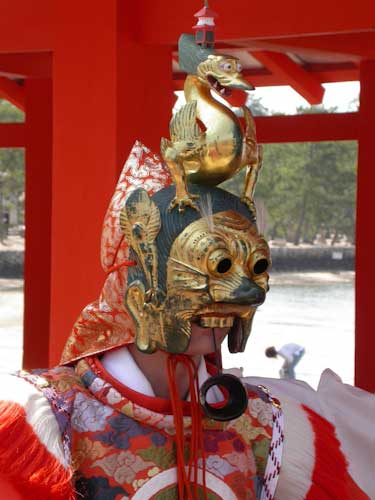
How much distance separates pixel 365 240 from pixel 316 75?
1.44m

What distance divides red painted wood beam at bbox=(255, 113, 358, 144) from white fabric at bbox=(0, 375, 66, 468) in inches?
137

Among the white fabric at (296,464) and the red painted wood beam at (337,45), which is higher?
the red painted wood beam at (337,45)

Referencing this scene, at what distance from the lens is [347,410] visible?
2.14 metres

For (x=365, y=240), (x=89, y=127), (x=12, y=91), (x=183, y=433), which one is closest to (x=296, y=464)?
(x=183, y=433)

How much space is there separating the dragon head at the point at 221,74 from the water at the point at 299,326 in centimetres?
634

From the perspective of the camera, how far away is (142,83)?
3.15 metres

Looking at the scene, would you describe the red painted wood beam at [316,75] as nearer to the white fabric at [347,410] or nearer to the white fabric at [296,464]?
the white fabric at [347,410]

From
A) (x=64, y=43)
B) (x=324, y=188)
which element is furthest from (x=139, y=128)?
(x=324, y=188)

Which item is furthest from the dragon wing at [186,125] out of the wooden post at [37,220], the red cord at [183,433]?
the wooden post at [37,220]

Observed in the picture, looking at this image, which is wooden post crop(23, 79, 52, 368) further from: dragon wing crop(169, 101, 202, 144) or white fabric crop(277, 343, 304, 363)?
dragon wing crop(169, 101, 202, 144)

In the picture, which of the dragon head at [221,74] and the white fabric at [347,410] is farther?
the white fabric at [347,410]

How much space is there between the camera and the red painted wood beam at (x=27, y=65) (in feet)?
15.7

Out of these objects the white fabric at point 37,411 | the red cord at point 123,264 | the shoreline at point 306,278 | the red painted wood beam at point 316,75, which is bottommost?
the shoreline at point 306,278

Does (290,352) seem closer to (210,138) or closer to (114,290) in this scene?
(114,290)
